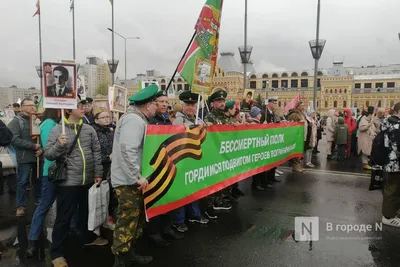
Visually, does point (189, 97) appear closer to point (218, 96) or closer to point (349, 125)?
point (218, 96)

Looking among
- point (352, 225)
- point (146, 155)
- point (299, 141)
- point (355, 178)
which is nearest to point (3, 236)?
point (146, 155)

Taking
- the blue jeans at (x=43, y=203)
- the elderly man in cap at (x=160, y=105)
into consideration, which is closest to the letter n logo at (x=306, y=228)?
the elderly man in cap at (x=160, y=105)

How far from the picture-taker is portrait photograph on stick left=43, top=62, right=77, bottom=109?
3541 millimetres

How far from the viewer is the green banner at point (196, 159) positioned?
371cm

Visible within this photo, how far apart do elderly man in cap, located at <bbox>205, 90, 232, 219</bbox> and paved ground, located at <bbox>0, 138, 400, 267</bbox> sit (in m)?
0.26

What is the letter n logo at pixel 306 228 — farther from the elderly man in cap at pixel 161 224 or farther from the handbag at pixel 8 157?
the handbag at pixel 8 157

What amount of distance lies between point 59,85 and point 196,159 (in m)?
1.98

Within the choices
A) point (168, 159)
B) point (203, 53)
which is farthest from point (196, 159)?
point (203, 53)

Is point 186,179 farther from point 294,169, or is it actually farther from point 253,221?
point 294,169

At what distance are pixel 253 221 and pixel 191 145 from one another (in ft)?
6.10

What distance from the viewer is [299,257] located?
392 centimetres

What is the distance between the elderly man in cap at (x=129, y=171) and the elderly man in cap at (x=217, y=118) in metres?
2.09

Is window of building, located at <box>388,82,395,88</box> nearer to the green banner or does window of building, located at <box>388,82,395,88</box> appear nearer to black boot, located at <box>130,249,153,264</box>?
the green banner

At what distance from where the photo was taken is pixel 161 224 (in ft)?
14.9
